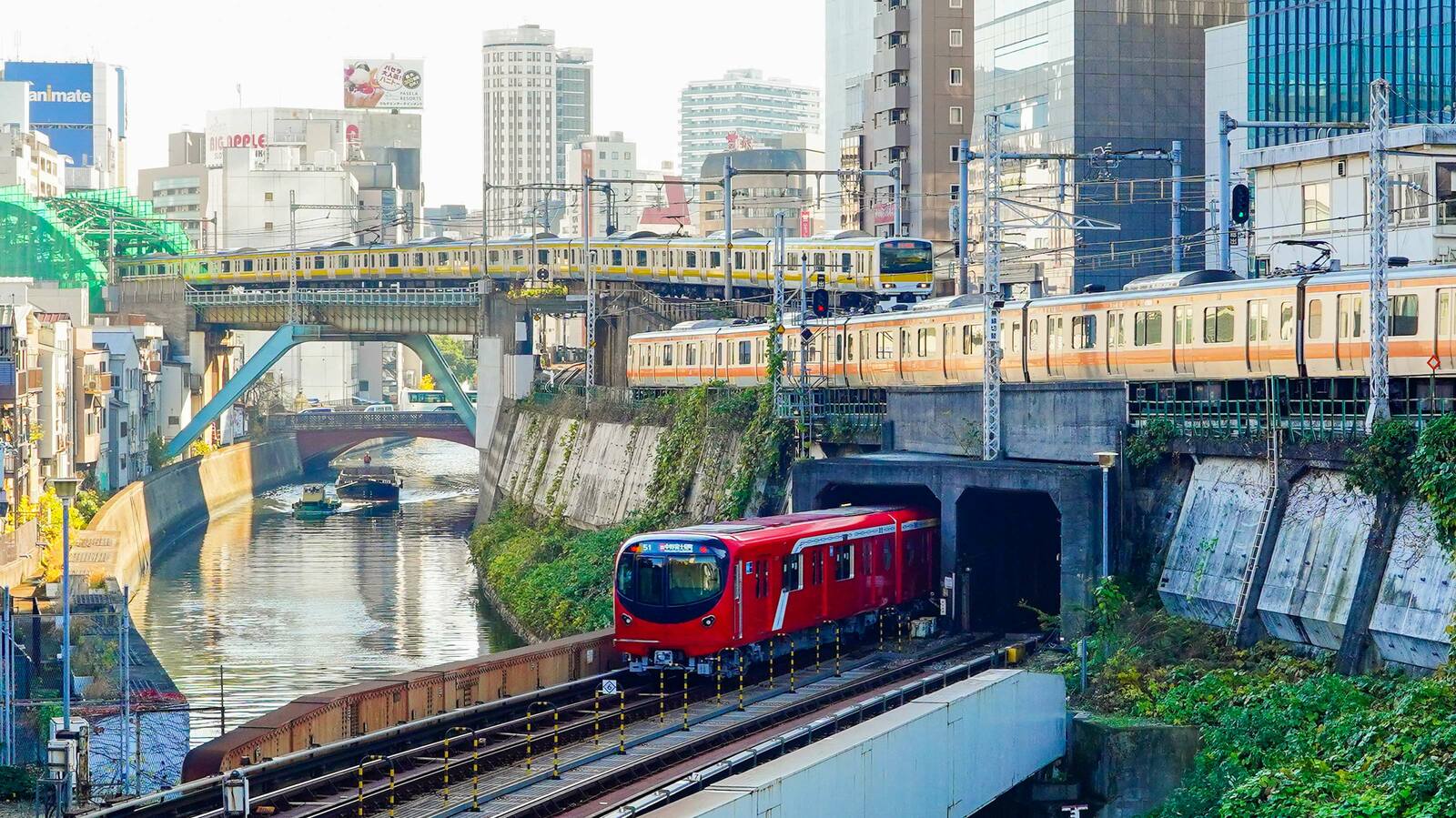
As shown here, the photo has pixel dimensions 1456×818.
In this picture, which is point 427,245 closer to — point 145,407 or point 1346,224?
point 145,407

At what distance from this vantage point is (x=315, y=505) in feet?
287

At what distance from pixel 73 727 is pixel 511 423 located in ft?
157

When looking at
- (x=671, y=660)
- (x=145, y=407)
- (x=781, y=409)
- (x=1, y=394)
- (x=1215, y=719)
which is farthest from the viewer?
(x=145, y=407)

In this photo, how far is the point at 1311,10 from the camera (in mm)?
72812

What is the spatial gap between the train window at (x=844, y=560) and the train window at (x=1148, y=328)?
266 inches

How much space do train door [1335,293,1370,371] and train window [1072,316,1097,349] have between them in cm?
681

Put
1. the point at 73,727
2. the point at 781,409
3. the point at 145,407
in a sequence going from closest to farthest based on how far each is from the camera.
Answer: the point at 73,727
the point at 781,409
the point at 145,407

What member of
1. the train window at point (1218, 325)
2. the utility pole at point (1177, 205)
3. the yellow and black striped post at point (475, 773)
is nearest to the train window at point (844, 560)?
the train window at point (1218, 325)

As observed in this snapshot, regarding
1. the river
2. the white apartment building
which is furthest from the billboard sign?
the white apartment building

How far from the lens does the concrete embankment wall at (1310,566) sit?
25.3 meters

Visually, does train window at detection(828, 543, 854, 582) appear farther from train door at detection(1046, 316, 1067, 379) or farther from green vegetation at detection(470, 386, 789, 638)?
green vegetation at detection(470, 386, 789, 638)

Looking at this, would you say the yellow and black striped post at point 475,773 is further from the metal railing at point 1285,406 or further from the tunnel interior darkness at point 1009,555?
the metal railing at point 1285,406

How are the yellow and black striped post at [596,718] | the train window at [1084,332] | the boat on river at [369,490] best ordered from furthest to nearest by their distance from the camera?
1. the boat on river at [369,490]
2. the train window at [1084,332]
3. the yellow and black striped post at [596,718]

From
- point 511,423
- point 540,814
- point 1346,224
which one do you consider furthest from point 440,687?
point 511,423
